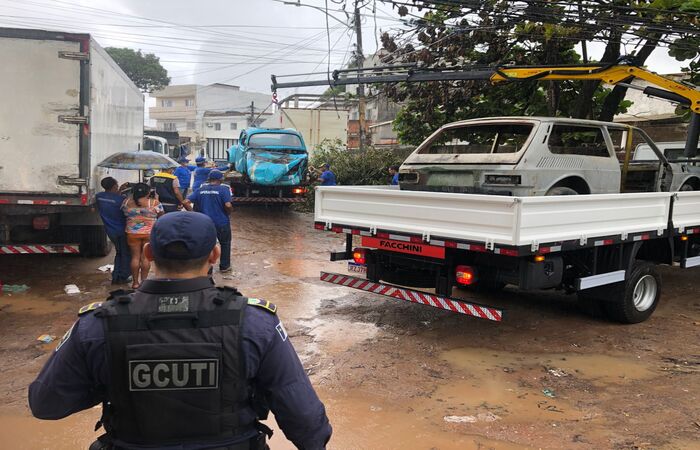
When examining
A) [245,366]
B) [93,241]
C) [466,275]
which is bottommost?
[93,241]

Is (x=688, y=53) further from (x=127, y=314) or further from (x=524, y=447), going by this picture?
(x=127, y=314)

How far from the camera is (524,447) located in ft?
11.4

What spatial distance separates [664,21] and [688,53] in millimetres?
1416

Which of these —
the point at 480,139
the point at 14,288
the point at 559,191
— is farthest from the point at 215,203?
the point at 559,191

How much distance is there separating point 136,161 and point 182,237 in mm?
5984

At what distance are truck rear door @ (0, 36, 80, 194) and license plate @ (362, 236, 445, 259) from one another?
3686 millimetres

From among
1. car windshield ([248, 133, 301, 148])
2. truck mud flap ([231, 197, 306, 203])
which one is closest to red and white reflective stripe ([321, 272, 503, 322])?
truck mud flap ([231, 197, 306, 203])

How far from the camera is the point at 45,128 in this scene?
650 cm

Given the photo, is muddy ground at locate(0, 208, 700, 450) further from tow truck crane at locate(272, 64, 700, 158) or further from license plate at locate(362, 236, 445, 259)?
tow truck crane at locate(272, 64, 700, 158)

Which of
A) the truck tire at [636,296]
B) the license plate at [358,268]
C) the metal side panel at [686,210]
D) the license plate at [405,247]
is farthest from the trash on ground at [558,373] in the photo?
the metal side panel at [686,210]

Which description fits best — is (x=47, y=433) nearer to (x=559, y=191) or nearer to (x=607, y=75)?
(x=559, y=191)

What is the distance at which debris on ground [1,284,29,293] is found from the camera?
6.83 m

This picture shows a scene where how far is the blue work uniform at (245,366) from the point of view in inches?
65.9

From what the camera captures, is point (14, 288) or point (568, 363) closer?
point (568, 363)
